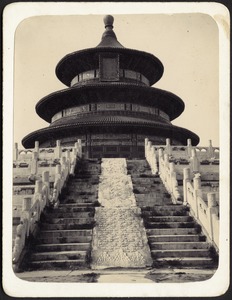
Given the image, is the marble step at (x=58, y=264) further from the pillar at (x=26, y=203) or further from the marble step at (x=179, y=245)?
the marble step at (x=179, y=245)

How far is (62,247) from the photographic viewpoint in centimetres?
1038

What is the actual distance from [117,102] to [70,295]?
1493 cm

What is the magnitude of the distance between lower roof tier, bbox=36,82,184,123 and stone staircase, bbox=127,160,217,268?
889cm

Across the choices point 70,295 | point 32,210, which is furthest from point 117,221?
point 70,295

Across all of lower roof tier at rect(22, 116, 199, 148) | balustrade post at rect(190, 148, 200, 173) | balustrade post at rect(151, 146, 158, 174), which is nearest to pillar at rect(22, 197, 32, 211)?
balustrade post at rect(151, 146, 158, 174)

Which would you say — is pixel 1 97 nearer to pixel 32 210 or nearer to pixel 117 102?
pixel 32 210

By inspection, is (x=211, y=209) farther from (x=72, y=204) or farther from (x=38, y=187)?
(x=38, y=187)

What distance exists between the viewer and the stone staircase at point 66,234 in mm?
9836

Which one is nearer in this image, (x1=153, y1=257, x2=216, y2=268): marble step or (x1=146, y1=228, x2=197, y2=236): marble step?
(x1=153, y1=257, x2=216, y2=268): marble step

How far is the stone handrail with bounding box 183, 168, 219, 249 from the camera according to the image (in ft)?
32.8

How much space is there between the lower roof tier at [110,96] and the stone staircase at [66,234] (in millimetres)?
9083

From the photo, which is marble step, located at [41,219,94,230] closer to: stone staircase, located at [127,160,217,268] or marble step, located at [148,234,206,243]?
stone staircase, located at [127,160,217,268]

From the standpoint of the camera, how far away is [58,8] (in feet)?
30.7

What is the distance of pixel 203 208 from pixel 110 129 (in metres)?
10.8
